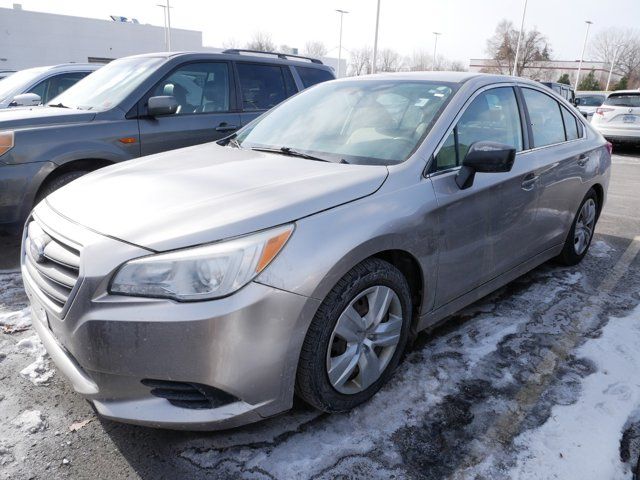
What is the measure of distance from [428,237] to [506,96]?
1.52 metres

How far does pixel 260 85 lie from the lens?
5.79 metres

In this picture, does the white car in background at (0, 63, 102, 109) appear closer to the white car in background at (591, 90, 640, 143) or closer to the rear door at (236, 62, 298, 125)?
the rear door at (236, 62, 298, 125)

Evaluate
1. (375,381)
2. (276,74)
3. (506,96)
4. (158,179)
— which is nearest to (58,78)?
(276,74)

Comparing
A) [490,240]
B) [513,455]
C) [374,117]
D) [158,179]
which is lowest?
[513,455]

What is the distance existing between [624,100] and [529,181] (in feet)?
41.3

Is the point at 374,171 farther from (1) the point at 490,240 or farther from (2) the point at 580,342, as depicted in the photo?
(2) the point at 580,342

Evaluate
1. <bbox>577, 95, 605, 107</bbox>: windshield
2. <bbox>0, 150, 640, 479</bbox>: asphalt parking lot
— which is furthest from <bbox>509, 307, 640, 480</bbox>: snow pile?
<bbox>577, 95, 605, 107</bbox>: windshield

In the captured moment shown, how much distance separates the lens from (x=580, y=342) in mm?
3250

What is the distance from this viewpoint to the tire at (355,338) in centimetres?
219

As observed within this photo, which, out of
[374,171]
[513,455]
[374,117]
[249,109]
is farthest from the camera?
[249,109]

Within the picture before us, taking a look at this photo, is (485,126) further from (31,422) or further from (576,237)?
(31,422)

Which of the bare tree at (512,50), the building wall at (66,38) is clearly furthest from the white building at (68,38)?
the bare tree at (512,50)

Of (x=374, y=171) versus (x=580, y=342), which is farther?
(x=580, y=342)

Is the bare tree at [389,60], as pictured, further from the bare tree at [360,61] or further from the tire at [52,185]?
the tire at [52,185]
